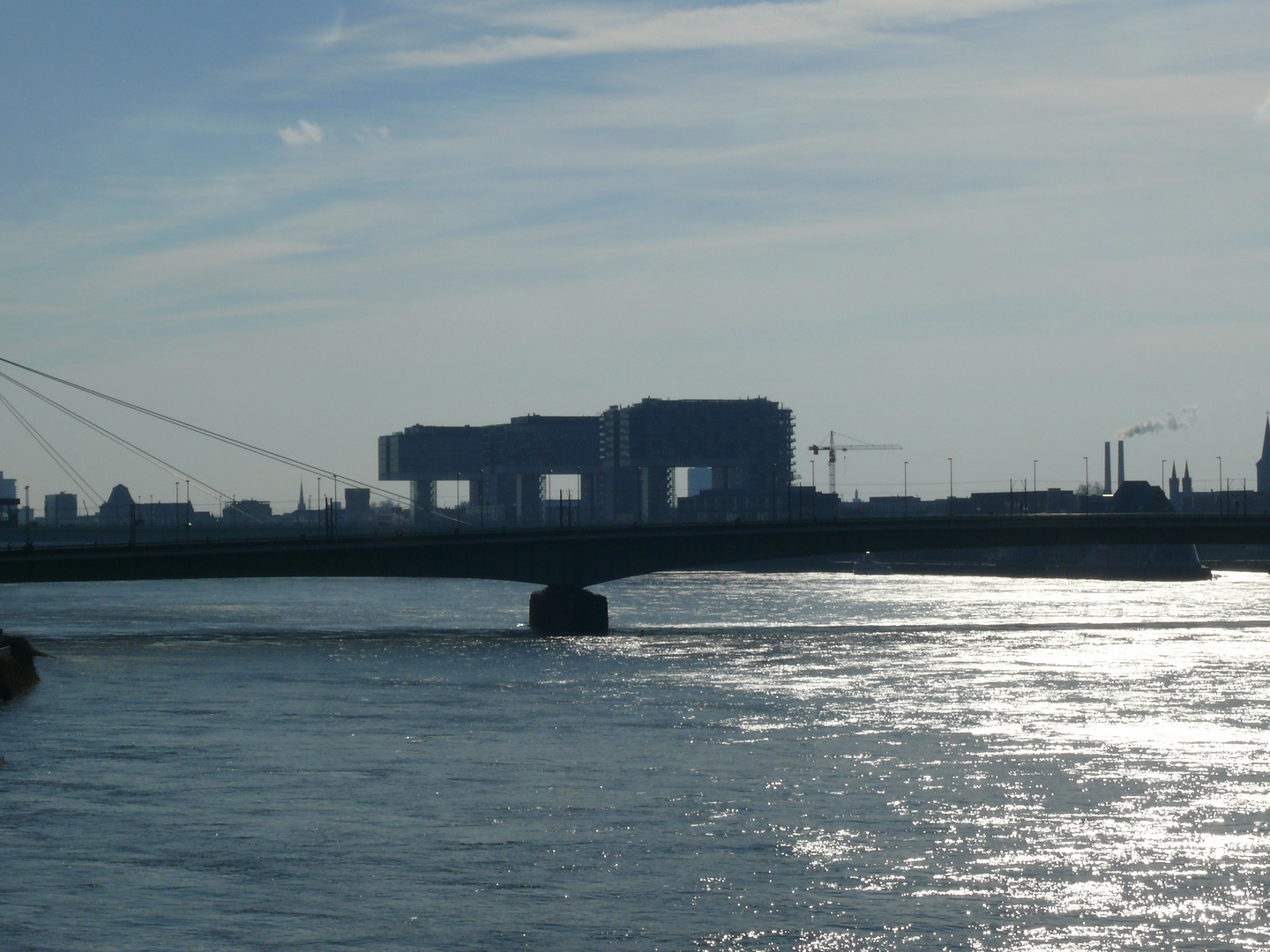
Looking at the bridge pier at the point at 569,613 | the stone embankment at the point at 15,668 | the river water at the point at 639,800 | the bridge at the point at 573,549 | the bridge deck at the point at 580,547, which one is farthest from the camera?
the bridge pier at the point at 569,613

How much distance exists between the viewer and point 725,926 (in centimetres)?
2631

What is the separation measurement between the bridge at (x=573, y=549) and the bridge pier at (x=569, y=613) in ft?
0.25

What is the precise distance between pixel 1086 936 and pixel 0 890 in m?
19.1

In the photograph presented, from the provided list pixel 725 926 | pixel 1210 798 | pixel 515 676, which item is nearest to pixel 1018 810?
pixel 1210 798

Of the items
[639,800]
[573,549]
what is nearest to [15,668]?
[639,800]

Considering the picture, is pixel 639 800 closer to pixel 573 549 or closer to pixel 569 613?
pixel 569 613

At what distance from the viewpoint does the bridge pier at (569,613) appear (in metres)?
97.6

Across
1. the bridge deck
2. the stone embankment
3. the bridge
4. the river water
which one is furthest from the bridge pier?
the stone embankment

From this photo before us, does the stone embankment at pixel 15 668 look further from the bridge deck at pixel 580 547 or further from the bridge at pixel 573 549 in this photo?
the bridge at pixel 573 549

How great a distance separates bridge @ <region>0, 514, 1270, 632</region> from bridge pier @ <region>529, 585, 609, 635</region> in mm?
77

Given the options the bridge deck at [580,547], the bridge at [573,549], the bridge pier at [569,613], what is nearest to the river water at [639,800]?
the bridge deck at [580,547]

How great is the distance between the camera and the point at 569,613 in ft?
323

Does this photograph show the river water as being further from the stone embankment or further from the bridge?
the bridge

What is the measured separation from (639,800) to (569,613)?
60803 mm
